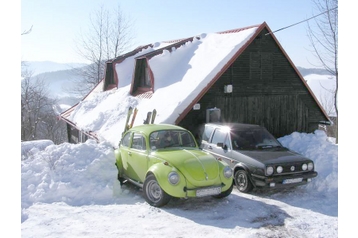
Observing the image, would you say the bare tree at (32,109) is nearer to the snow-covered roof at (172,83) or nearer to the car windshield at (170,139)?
the snow-covered roof at (172,83)

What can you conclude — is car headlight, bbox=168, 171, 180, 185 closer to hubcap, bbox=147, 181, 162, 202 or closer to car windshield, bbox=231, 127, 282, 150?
hubcap, bbox=147, 181, 162, 202

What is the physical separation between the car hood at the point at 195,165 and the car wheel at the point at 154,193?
1.92 feet

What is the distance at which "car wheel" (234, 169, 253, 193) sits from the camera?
897 cm

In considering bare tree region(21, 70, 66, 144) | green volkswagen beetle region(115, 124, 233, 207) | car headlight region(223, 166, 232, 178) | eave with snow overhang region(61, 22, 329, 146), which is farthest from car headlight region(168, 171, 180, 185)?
bare tree region(21, 70, 66, 144)

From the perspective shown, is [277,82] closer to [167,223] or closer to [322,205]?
[322,205]

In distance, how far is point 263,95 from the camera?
48.1ft

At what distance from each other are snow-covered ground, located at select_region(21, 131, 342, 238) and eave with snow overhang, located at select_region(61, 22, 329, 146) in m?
3.01

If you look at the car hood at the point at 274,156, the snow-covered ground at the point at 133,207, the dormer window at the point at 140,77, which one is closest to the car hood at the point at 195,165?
the snow-covered ground at the point at 133,207

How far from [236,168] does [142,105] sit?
6.49 m

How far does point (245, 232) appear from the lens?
643cm

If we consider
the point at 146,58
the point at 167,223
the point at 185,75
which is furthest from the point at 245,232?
the point at 146,58

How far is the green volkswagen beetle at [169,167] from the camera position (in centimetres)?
748

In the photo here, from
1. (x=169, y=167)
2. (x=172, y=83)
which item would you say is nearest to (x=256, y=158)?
(x=169, y=167)

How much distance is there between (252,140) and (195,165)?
9.94 ft
